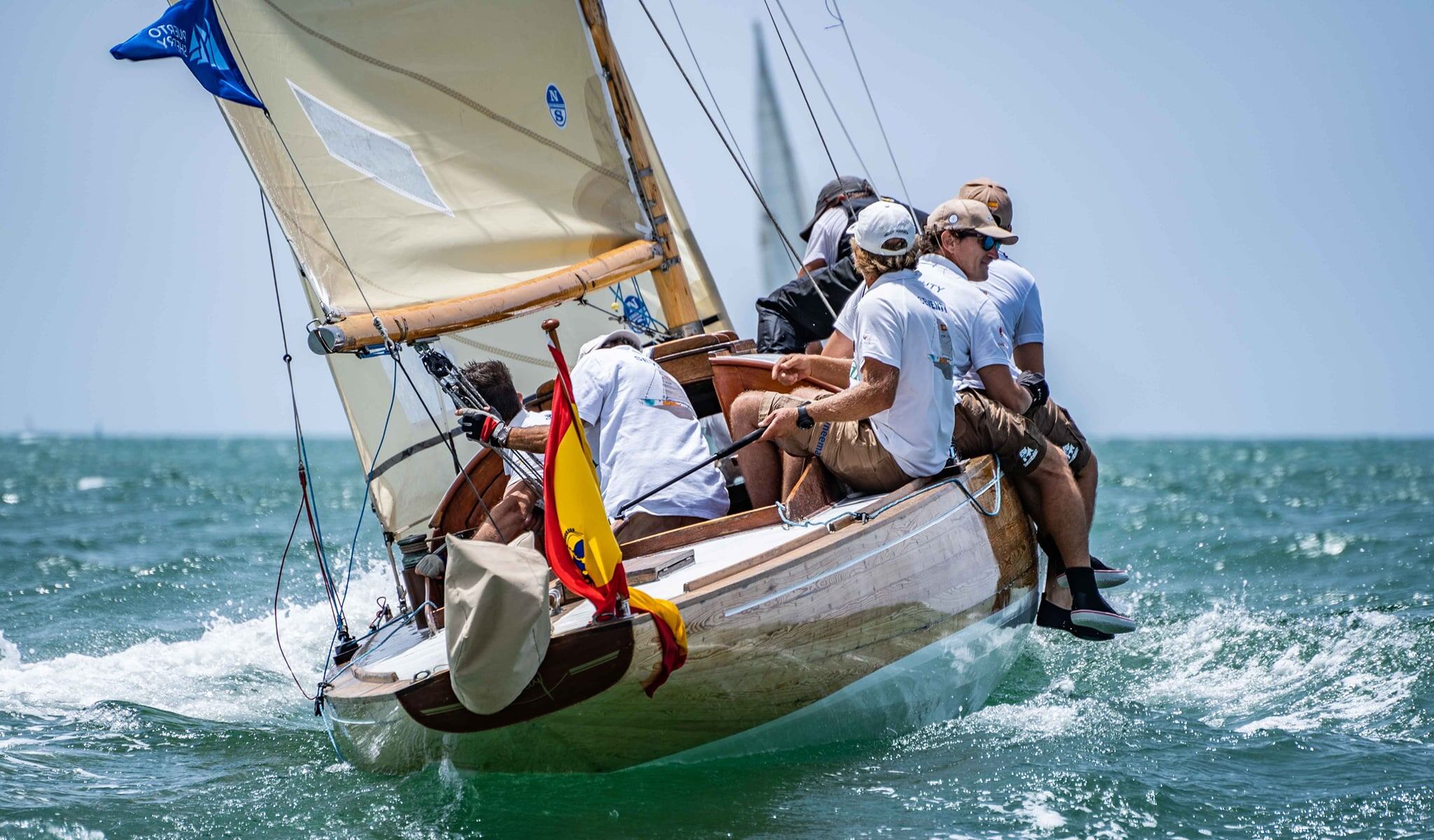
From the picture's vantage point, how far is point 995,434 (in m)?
4.83

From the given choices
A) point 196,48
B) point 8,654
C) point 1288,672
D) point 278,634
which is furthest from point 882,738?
point 8,654

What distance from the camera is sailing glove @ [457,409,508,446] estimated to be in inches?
176

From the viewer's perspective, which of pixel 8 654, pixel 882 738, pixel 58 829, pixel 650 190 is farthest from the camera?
pixel 8 654

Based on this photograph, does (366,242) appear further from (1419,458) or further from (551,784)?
(1419,458)

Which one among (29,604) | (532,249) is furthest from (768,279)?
(29,604)

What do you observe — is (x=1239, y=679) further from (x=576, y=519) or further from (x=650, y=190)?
(x=576, y=519)

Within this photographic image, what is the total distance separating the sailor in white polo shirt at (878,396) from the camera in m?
4.21

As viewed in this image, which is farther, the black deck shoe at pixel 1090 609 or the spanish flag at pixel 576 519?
the black deck shoe at pixel 1090 609

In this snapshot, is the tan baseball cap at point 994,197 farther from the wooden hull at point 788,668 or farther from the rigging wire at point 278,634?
the rigging wire at point 278,634

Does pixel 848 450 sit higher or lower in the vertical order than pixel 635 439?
lower

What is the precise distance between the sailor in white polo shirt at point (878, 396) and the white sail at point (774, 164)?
6.68 meters

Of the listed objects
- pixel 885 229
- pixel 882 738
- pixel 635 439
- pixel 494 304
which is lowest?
pixel 882 738

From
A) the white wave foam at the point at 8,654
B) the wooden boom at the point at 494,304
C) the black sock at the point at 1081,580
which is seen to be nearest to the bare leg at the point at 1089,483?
the black sock at the point at 1081,580

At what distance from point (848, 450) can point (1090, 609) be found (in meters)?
1.15
